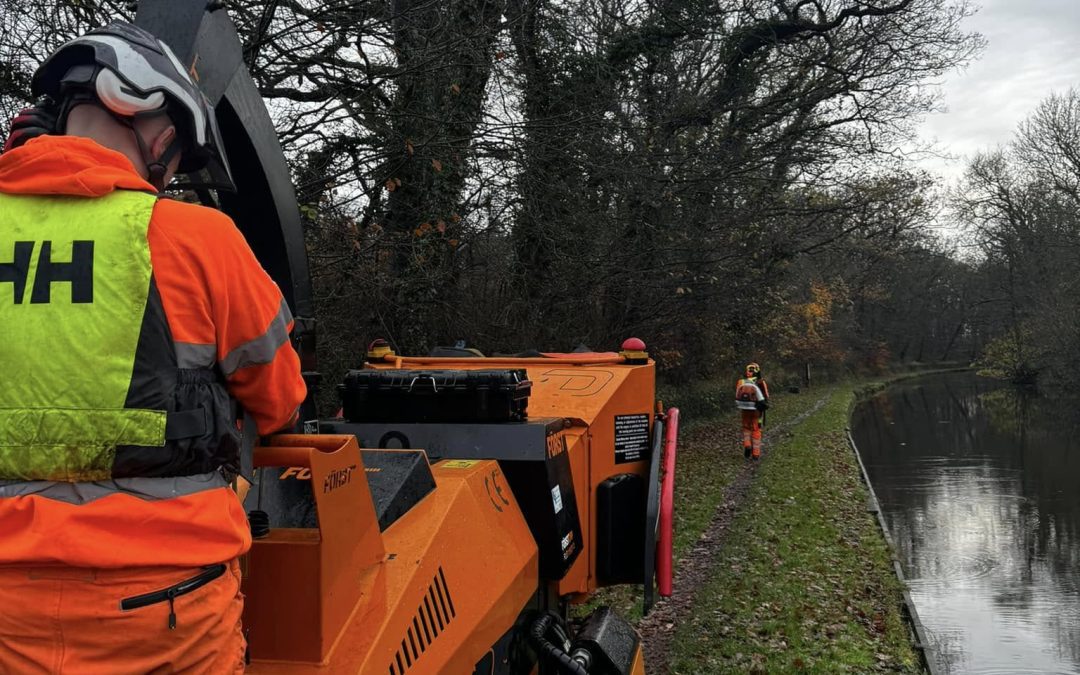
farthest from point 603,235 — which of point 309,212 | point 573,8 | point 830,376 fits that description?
point 830,376

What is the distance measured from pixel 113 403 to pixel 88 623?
401 mm

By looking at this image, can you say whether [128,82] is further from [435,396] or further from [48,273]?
[435,396]

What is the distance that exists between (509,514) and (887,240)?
3205 cm

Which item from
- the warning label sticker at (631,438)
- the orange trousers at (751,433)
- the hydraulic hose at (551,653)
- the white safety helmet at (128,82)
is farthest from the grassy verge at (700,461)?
the white safety helmet at (128,82)

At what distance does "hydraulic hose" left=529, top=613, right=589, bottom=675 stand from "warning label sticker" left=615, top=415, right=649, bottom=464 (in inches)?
52.6

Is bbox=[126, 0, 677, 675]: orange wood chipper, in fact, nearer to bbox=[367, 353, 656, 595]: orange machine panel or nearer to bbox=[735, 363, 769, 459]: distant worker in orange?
bbox=[367, 353, 656, 595]: orange machine panel

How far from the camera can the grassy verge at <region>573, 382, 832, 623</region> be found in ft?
27.2

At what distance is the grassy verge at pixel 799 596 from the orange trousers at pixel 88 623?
554cm

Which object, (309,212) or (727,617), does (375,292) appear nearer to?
(309,212)

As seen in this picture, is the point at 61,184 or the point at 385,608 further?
the point at 385,608

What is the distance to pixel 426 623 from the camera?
7.94 feet

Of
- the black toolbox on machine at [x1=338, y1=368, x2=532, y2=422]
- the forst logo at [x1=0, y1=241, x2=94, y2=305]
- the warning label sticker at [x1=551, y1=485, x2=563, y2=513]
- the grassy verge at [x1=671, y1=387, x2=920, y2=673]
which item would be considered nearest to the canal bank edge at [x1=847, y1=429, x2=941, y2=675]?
the grassy verge at [x1=671, y1=387, x2=920, y2=673]

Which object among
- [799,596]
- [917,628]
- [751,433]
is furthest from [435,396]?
[751,433]

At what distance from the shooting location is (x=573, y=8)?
500 inches
